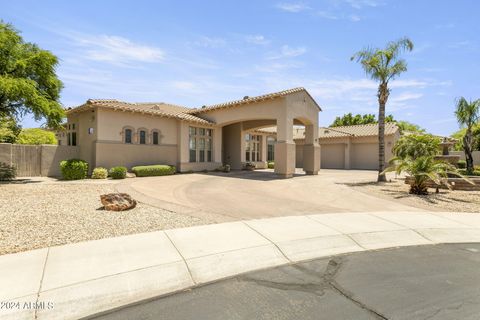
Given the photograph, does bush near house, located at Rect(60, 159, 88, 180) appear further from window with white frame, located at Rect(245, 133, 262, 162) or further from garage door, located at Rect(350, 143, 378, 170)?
garage door, located at Rect(350, 143, 378, 170)

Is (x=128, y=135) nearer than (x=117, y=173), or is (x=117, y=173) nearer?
(x=117, y=173)

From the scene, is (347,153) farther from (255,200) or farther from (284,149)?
(255,200)

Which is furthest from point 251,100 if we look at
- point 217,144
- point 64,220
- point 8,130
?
point 8,130

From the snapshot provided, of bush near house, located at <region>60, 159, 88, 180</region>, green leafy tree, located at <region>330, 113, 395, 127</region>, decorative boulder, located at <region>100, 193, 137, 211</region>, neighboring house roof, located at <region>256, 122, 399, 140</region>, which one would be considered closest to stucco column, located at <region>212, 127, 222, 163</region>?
neighboring house roof, located at <region>256, 122, 399, 140</region>

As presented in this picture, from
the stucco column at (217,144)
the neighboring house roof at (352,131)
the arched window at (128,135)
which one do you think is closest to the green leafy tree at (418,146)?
the neighboring house roof at (352,131)

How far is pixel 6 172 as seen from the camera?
648 inches

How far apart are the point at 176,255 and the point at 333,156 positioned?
31.6 metres

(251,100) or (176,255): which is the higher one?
(251,100)

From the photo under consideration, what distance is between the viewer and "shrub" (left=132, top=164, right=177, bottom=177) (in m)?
18.8

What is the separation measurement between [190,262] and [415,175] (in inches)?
484

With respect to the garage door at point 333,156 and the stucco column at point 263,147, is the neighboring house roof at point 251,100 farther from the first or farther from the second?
the garage door at point 333,156

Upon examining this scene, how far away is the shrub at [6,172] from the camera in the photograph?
1638 centimetres

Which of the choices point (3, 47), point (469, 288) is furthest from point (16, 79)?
point (469, 288)

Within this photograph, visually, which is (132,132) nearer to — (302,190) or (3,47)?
(3,47)
